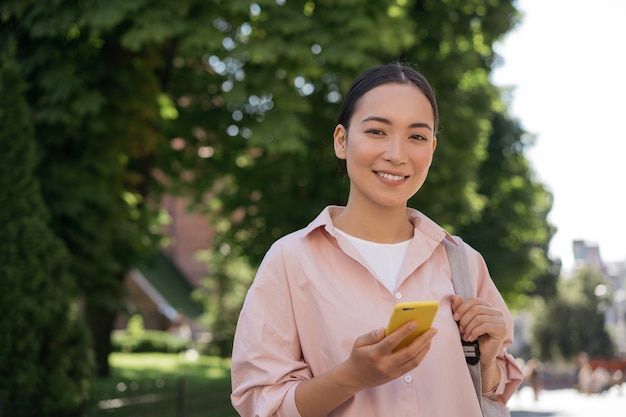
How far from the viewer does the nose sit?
2.79 m

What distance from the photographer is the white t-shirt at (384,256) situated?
2.80 meters

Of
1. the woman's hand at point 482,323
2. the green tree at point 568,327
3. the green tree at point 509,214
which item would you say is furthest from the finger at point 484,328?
the green tree at point 568,327

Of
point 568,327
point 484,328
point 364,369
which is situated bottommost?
point 364,369

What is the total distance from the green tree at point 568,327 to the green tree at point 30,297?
58852 mm

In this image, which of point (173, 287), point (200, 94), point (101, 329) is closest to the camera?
point (101, 329)

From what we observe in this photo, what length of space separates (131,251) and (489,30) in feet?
28.9

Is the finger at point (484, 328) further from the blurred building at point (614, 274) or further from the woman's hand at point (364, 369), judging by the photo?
the blurred building at point (614, 274)

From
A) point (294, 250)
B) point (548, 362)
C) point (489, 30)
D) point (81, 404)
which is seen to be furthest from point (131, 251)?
point (548, 362)

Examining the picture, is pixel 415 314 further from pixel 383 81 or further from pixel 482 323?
pixel 383 81

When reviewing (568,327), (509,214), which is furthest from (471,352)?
(568,327)

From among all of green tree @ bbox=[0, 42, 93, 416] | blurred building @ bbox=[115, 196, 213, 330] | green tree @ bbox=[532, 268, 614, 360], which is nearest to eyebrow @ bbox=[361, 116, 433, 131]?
green tree @ bbox=[0, 42, 93, 416]

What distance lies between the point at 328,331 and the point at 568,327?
224ft

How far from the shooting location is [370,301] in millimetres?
2697

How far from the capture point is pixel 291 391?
8.51 feet
